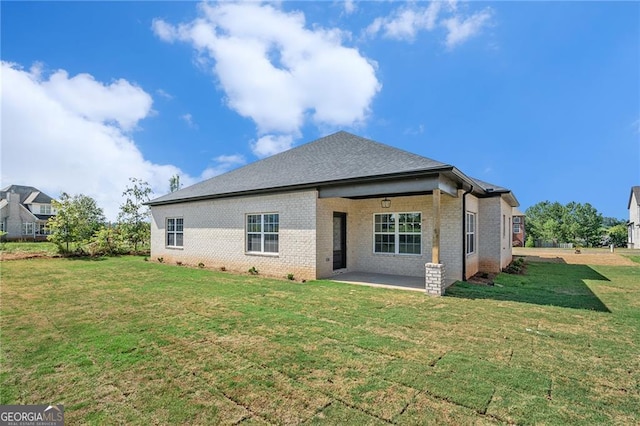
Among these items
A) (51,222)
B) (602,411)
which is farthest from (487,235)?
(51,222)

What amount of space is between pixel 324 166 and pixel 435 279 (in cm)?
548

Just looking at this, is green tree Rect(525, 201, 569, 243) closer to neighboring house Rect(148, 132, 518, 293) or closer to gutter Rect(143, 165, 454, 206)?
neighboring house Rect(148, 132, 518, 293)

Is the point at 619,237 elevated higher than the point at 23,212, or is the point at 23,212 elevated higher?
the point at 23,212

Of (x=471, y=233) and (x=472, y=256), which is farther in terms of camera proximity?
(x=471, y=233)

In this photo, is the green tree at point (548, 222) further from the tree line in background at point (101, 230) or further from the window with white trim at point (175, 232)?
the tree line in background at point (101, 230)

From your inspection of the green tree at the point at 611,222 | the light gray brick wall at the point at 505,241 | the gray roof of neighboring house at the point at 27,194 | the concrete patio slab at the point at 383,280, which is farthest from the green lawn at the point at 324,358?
the green tree at the point at 611,222

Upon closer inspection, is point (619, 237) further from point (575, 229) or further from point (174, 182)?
point (174, 182)

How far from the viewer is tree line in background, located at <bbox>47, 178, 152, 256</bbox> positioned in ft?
60.0

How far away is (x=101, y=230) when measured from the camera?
19.6 meters

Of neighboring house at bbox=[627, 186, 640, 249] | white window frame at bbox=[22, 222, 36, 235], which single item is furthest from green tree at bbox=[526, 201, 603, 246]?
white window frame at bbox=[22, 222, 36, 235]

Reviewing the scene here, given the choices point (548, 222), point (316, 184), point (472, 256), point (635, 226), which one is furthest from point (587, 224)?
Result: point (316, 184)

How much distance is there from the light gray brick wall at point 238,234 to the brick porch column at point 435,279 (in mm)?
3618

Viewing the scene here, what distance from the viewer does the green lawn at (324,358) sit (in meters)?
2.74

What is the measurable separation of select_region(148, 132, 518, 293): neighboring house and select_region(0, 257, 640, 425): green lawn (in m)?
2.78
